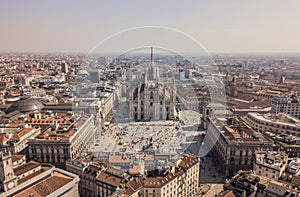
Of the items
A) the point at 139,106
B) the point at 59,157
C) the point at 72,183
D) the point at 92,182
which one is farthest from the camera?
the point at 139,106

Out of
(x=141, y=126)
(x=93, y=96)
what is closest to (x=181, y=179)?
(x=141, y=126)

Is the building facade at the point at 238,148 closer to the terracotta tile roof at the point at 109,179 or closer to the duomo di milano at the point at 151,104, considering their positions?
the terracotta tile roof at the point at 109,179

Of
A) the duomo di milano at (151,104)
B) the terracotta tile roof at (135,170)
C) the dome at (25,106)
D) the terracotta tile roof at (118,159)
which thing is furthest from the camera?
the duomo di milano at (151,104)

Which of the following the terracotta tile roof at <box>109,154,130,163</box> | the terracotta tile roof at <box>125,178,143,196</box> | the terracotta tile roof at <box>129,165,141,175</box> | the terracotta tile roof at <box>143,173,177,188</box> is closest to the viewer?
the terracotta tile roof at <box>125,178,143,196</box>

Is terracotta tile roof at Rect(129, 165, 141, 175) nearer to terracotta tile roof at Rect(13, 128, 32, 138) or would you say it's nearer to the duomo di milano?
terracotta tile roof at Rect(13, 128, 32, 138)

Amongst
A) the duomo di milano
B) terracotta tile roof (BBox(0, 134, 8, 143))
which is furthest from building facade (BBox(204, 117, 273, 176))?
terracotta tile roof (BBox(0, 134, 8, 143))

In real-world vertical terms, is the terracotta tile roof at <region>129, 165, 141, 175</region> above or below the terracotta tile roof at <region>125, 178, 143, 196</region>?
above

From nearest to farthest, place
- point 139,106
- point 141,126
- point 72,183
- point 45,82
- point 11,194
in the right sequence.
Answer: point 11,194 < point 72,183 < point 141,126 < point 139,106 < point 45,82

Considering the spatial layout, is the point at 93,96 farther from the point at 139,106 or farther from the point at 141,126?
the point at 141,126

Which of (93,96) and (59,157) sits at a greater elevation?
(93,96)

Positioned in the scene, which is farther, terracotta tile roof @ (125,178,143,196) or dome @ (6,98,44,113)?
dome @ (6,98,44,113)

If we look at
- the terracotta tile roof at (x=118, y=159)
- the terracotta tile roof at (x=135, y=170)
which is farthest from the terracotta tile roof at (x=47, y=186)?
the terracotta tile roof at (x=135, y=170)
